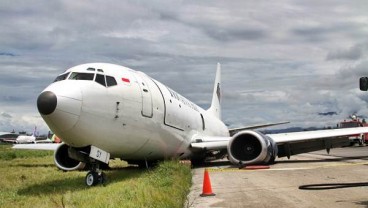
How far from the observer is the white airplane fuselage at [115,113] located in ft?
37.9

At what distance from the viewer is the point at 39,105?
1097 cm

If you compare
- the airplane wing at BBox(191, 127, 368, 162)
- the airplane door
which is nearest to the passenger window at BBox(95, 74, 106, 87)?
the airplane door

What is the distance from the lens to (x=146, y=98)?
15.3 meters

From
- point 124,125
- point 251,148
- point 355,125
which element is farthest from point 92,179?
point 355,125

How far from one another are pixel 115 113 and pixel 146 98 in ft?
7.27

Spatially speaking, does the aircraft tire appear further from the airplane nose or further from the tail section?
the tail section

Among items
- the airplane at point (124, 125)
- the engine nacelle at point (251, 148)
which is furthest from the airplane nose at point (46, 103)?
the engine nacelle at point (251, 148)

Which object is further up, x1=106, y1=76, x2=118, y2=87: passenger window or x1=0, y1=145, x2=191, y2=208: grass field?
x1=106, y1=76, x2=118, y2=87: passenger window

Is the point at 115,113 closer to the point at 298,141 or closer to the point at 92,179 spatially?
the point at 92,179

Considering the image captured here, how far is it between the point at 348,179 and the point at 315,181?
0.92 meters

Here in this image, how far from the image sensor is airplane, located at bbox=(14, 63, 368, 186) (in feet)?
38.5

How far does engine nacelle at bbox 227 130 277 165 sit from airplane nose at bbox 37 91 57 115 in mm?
9901

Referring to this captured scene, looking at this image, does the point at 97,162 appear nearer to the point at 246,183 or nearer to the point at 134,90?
the point at 134,90

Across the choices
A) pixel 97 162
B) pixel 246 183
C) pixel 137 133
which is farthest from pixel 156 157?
pixel 246 183
